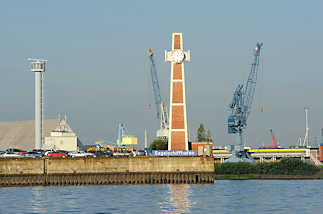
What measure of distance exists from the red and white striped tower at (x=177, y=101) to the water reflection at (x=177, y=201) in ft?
131

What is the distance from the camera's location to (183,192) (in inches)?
4220

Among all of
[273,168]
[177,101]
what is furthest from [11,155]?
[273,168]

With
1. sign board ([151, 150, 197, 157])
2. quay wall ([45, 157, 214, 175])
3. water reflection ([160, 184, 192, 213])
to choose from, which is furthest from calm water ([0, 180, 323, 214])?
sign board ([151, 150, 197, 157])

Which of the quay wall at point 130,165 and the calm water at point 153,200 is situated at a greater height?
the quay wall at point 130,165

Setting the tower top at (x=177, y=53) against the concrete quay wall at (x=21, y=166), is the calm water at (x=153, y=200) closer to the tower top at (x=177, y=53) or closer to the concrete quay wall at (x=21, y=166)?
the concrete quay wall at (x=21, y=166)

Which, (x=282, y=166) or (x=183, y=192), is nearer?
(x=183, y=192)

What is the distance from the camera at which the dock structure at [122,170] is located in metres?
131

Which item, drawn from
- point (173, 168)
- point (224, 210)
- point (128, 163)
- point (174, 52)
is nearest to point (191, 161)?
point (173, 168)

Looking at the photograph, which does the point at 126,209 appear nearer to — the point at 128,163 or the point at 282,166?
the point at 128,163

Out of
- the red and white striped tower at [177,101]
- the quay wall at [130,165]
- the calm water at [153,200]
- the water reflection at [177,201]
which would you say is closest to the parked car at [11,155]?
the quay wall at [130,165]

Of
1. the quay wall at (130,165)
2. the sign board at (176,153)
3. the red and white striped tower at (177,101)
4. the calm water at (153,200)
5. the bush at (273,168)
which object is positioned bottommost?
the calm water at (153,200)

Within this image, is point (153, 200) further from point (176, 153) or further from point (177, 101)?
point (177, 101)

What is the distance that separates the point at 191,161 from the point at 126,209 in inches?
1957

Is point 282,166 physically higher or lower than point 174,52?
lower
